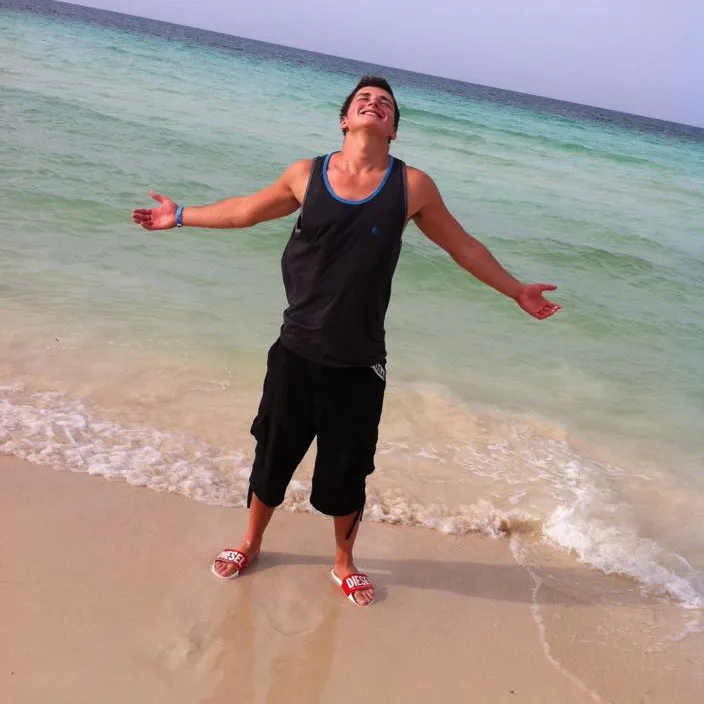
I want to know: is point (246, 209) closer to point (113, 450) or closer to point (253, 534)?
point (253, 534)

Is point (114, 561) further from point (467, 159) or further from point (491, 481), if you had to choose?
point (467, 159)

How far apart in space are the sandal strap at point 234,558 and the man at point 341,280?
310 mm

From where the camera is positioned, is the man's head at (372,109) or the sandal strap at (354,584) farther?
the sandal strap at (354,584)

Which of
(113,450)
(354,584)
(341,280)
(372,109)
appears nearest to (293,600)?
(354,584)

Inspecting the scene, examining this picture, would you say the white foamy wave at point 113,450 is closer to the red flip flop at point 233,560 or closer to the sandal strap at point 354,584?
the red flip flop at point 233,560

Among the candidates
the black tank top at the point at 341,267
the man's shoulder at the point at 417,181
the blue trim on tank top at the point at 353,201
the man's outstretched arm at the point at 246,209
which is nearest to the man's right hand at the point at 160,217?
the man's outstretched arm at the point at 246,209

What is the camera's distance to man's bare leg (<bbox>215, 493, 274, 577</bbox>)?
3293 mm

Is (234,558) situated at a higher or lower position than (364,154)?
lower

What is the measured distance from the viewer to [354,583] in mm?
3320

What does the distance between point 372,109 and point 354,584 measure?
1.87 m

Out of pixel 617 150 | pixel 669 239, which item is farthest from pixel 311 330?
pixel 617 150

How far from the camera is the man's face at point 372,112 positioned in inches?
110

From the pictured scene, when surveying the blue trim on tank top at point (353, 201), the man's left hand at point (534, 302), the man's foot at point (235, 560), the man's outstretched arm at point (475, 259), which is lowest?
the man's foot at point (235, 560)

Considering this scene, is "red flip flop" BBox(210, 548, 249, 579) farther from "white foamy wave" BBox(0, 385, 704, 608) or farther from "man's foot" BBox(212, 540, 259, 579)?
"white foamy wave" BBox(0, 385, 704, 608)
